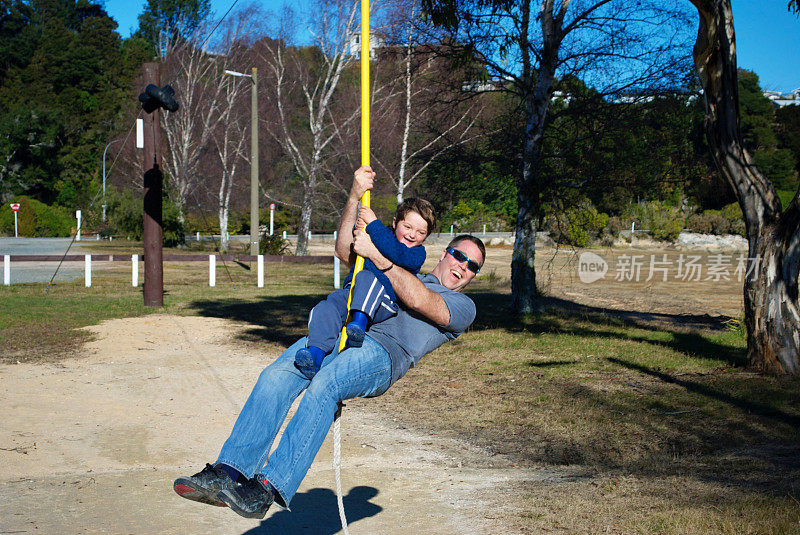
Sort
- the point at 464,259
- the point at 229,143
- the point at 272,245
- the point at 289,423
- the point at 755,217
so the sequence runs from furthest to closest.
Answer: the point at 229,143 < the point at 272,245 < the point at 755,217 < the point at 464,259 < the point at 289,423

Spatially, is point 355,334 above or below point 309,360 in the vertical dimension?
above

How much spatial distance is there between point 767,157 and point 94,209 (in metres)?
40.6

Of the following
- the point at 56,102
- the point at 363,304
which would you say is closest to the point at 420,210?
the point at 363,304

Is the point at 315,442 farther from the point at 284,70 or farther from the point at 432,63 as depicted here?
the point at 284,70

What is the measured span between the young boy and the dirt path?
4.91 feet

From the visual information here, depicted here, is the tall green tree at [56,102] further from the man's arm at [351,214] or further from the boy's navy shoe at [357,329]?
the boy's navy shoe at [357,329]

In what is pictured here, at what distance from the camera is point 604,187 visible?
47.4ft

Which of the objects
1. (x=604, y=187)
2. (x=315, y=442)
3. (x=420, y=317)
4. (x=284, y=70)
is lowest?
(x=315, y=442)

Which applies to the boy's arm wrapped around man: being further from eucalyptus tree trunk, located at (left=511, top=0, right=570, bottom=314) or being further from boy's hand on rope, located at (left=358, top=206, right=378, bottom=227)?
eucalyptus tree trunk, located at (left=511, top=0, right=570, bottom=314)

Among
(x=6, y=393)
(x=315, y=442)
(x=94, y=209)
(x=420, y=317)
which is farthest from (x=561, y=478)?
(x=94, y=209)

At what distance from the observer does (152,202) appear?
51.3 ft

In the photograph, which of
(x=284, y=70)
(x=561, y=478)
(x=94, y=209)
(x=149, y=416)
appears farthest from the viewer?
(x=94, y=209)

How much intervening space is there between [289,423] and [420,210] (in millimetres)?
1475

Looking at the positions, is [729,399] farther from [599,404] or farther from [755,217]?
[755,217]
